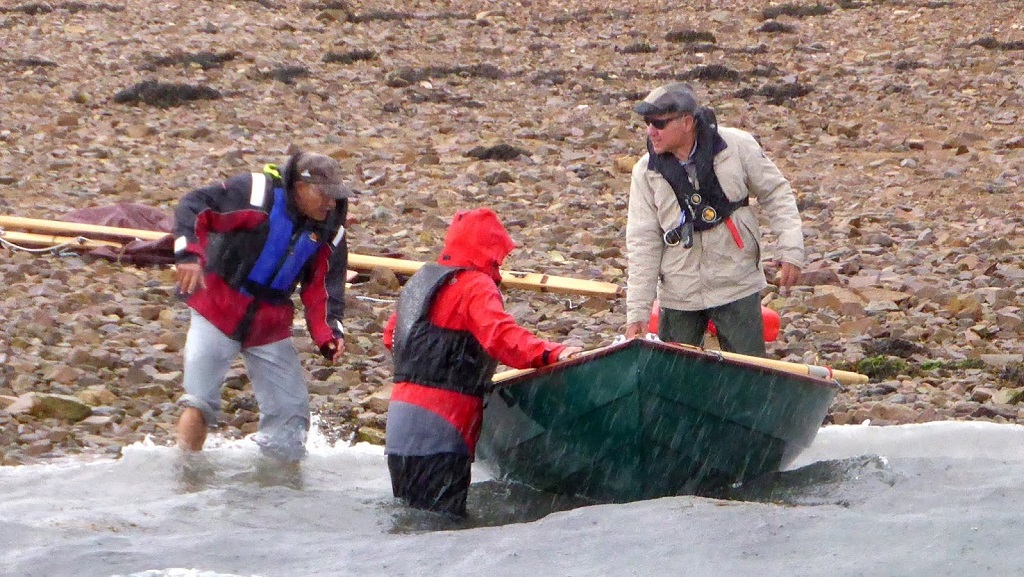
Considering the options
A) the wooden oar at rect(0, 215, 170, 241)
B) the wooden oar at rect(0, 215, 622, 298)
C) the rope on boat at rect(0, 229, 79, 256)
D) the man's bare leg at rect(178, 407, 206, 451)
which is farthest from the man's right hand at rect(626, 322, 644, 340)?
the rope on boat at rect(0, 229, 79, 256)

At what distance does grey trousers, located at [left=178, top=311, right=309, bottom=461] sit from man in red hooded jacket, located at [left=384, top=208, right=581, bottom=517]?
973mm

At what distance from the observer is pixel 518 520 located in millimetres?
6480

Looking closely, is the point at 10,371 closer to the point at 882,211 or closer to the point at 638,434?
the point at 638,434

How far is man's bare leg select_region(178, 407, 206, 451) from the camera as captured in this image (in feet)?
22.4

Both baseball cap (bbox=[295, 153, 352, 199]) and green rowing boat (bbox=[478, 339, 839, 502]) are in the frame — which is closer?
green rowing boat (bbox=[478, 339, 839, 502])

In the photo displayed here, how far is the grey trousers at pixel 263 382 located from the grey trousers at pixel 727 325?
5.79 ft

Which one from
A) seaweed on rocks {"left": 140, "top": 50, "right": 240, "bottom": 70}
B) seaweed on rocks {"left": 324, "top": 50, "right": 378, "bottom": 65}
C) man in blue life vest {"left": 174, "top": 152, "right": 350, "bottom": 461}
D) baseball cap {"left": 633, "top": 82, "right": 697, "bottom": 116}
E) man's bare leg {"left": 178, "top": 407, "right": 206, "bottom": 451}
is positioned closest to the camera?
baseball cap {"left": 633, "top": 82, "right": 697, "bottom": 116}

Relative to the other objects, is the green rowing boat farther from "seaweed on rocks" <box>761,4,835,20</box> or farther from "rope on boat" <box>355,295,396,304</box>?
"seaweed on rocks" <box>761,4,835,20</box>

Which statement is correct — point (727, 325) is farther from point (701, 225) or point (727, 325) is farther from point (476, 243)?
point (476, 243)

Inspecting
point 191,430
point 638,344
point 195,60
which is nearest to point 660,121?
point 638,344

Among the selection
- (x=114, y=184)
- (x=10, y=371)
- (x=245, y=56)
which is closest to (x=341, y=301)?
(x=10, y=371)

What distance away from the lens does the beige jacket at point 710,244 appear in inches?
254

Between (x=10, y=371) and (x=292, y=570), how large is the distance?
157 inches

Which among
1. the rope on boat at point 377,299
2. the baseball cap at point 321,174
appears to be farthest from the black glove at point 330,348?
the rope on boat at point 377,299
